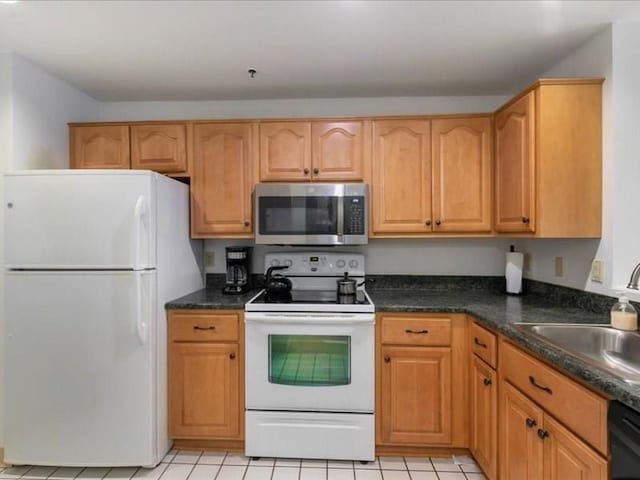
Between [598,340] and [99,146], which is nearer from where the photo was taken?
[598,340]

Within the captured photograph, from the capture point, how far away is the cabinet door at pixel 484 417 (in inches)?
70.6

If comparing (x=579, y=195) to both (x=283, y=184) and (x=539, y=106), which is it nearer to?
(x=539, y=106)

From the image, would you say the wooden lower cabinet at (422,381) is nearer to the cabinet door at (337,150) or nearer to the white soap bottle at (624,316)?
the white soap bottle at (624,316)

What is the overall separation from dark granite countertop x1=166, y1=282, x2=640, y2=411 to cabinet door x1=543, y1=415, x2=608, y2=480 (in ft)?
0.68

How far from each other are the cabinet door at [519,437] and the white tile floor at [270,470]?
0.43 metres

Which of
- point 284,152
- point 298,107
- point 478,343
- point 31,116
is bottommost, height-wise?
point 478,343

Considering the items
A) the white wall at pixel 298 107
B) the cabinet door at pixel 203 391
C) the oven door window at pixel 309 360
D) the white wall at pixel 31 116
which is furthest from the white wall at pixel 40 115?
the oven door window at pixel 309 360

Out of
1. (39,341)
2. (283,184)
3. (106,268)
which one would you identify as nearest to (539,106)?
(283,184)

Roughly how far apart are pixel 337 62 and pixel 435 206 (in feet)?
3.61

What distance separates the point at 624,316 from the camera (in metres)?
1.55

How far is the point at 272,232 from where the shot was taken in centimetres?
244

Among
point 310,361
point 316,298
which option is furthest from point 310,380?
point 316,298

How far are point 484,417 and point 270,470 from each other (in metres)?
1.19

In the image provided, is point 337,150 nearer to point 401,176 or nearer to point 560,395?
point 401,176
